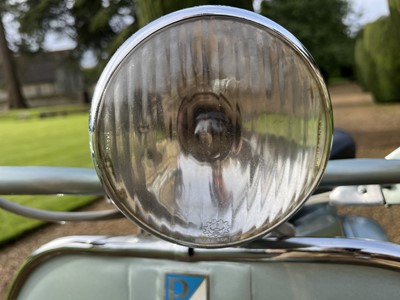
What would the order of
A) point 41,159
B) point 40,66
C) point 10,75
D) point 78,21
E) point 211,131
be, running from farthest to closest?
point 40,66 < point 10,75 < point 78,21 < point 41,159 < point 211,131

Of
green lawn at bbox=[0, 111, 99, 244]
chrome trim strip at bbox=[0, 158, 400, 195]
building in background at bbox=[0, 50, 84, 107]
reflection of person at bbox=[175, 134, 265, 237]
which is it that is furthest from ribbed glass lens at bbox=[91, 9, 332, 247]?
building in background at bbox=[0, 50, 84, 107]

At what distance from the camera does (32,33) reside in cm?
2577

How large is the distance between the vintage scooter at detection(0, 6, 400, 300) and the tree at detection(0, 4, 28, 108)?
98.0 ft

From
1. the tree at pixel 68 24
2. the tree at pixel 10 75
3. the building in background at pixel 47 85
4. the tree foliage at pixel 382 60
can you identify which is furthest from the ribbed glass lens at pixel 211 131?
the building in background at pixel 47 85

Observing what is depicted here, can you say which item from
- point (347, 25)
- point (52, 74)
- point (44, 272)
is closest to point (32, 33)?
point (52, 74)

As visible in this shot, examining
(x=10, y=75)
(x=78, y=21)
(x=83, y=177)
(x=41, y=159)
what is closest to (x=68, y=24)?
(x=78, y=21)

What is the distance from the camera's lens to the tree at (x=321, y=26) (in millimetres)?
27266

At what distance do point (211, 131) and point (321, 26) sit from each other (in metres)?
29.7

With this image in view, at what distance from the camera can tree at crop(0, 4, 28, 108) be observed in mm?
29659

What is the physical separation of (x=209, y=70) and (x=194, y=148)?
0.12 meters

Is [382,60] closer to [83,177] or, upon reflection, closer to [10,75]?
[83,177]

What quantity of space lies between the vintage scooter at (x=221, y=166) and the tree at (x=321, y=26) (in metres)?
25.7

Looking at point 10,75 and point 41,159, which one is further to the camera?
point 10,75

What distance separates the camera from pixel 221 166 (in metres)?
0.79
